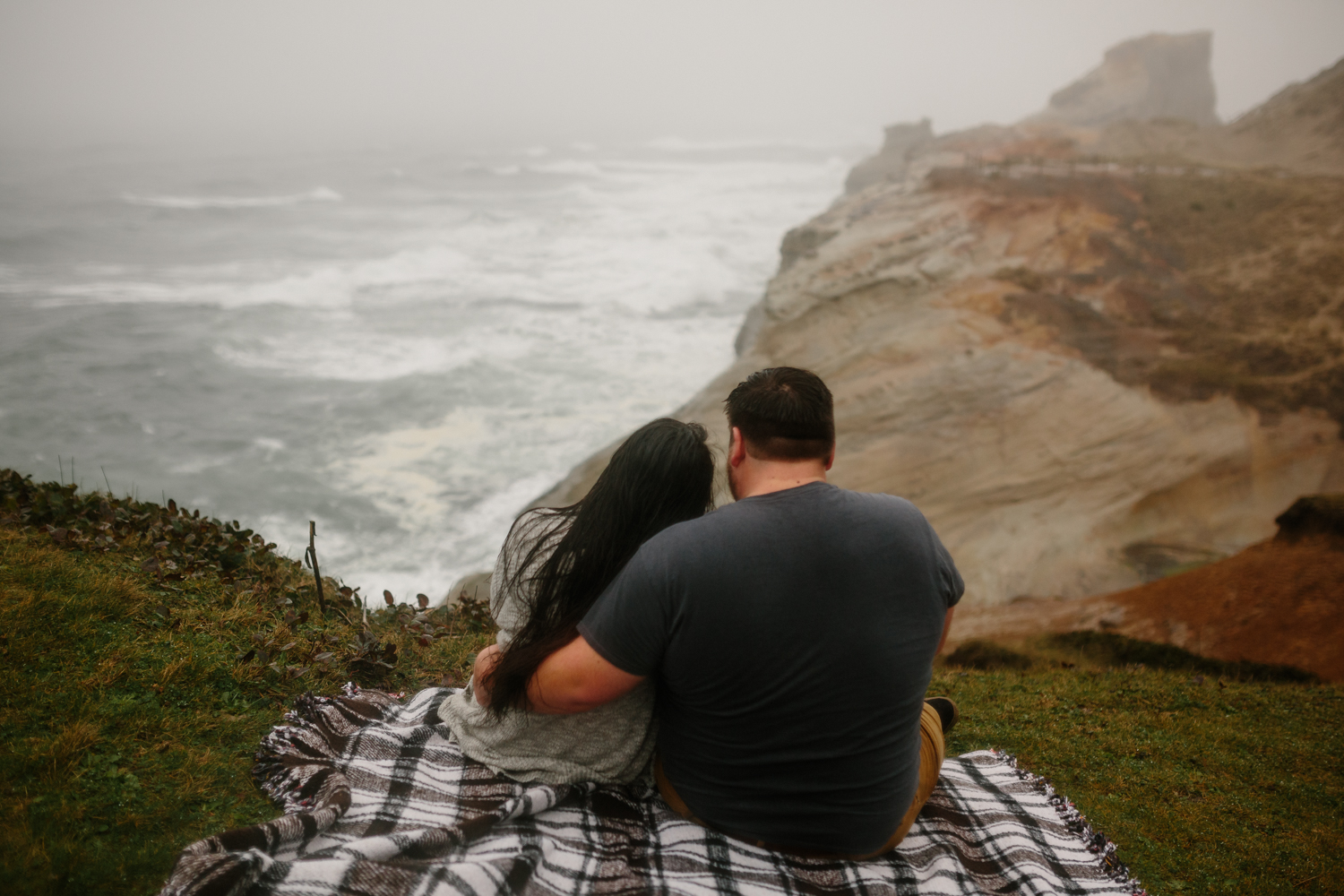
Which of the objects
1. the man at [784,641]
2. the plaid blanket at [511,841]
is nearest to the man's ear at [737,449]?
the man at [784,641]

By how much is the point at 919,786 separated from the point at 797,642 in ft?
3.83

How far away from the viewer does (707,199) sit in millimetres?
60531

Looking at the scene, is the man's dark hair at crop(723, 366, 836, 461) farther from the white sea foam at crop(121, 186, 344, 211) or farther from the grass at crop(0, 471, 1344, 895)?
the white sea foam at crop(121, 186, 344, 211)

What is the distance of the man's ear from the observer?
8.31ft

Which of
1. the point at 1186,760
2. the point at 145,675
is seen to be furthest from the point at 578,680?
the point at 1186,760

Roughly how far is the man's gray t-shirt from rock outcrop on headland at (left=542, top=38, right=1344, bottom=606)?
10.2m

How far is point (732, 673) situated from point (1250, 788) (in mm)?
3907

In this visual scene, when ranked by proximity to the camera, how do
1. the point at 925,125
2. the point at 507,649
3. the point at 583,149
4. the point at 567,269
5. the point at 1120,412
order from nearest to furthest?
1. the point at 507,649
2. the point at 1120,412
3. the point at 567,269
4. the point at 925,125
5. the point at 583,149

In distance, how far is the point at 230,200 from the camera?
53000 millimetres

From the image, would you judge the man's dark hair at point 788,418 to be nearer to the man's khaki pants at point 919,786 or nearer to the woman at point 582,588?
the woman at point 582,588

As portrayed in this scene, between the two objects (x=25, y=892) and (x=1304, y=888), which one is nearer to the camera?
(x=25, y=892)

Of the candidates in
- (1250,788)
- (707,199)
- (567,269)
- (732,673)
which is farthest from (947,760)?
(707,199)

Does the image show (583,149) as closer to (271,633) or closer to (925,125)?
(925,125)

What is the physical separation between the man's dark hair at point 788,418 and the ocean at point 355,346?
5457 millimetres
